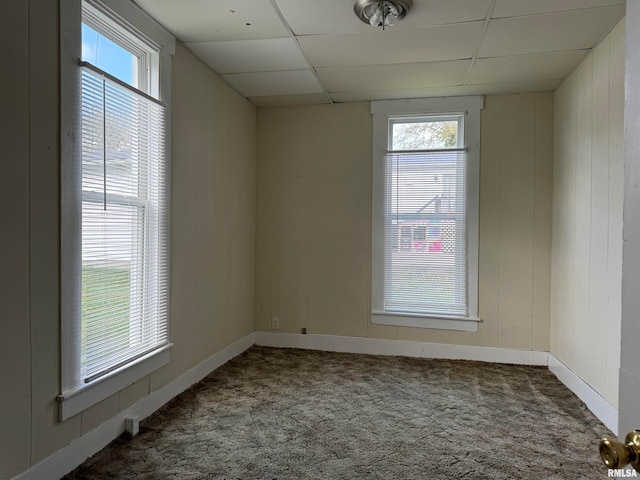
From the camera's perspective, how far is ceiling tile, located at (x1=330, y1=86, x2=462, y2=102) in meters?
3.55

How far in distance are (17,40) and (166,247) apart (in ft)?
4.38

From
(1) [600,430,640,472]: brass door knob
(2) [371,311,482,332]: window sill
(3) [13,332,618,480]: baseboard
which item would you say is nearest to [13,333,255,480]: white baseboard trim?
(3) [13,332,618,480]: baseboard

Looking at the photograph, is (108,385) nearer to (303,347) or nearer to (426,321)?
(303,347)

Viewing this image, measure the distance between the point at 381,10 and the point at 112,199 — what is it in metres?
1.83

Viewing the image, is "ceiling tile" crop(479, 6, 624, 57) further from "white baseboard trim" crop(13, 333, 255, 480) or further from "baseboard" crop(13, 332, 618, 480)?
"white baseboard trim" crop(13, 333, 255, 480)

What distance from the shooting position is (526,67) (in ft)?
9.90

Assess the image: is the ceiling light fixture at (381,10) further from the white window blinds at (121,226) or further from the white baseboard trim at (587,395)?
the white baseboard trim at (587,395)

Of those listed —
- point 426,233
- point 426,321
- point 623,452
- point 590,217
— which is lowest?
point 426,321

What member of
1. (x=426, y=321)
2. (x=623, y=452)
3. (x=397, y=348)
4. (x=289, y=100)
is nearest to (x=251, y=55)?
(x=289, y=100)

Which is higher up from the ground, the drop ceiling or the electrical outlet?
the drop ceiling

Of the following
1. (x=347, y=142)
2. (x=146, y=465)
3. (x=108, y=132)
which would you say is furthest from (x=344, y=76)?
(x=146, y=465)

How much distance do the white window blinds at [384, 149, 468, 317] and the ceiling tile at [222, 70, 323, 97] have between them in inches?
40.5

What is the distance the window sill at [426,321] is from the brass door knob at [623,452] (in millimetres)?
3161

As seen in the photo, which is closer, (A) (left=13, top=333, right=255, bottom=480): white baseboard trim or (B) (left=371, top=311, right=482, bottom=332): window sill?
(A) (left=13, top=333, right=255, bottom=480): white baseboard trim
